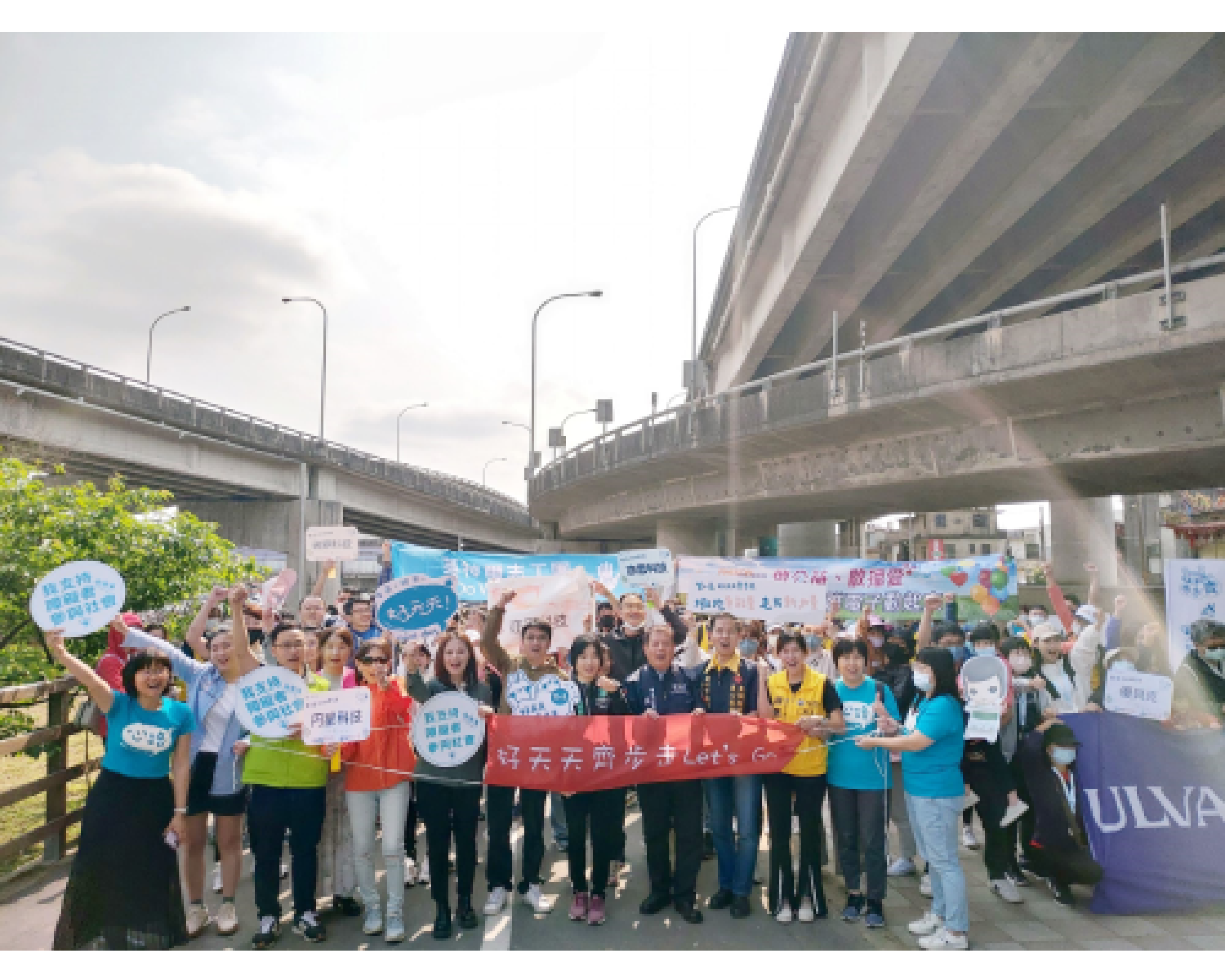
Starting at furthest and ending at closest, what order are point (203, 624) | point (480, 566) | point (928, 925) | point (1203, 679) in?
1. point (480, 566)
2. point (1203, 679)
3. point (203, 624)
4. point (928, 925)

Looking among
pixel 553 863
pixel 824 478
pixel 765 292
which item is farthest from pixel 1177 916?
pixel 765 292

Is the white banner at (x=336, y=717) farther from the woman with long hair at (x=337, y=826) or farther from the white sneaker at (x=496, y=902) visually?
the white sneaker at (x=496, y=902)

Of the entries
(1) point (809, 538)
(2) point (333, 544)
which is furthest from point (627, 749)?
(1) point (809, 538)

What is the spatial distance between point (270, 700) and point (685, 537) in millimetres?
23230

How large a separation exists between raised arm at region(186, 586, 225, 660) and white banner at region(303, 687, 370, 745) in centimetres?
99

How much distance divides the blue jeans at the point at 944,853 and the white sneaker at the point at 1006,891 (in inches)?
31.0

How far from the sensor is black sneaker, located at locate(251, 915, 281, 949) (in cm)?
523

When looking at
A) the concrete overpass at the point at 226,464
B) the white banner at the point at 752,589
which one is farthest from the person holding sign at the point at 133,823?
the concrete overpass at the point at 226,464

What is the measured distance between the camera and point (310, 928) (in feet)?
17.6

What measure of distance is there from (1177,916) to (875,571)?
5.90 m

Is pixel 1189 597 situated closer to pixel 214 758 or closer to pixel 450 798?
pixel 450 798

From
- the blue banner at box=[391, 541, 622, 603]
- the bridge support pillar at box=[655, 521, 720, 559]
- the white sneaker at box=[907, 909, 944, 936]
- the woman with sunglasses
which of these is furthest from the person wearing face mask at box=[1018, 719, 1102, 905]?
the bridge support pillar at box=[655, 521, 720, 559]

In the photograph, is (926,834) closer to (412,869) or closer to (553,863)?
(553,863)

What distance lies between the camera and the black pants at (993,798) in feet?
20.3
